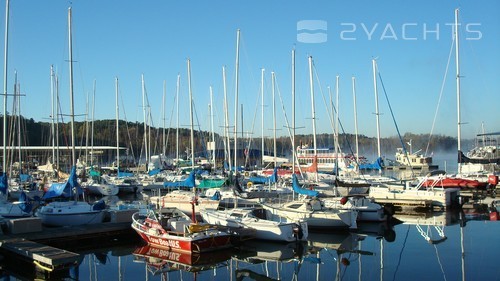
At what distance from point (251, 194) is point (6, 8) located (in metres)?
20.7

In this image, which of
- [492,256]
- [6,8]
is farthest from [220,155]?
[492,256]

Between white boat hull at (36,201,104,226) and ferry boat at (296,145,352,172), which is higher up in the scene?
ferry boat at (296,145,352,172)

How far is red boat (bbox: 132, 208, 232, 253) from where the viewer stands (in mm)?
22562

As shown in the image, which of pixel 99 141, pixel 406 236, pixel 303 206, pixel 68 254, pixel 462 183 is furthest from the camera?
pixel 99 141

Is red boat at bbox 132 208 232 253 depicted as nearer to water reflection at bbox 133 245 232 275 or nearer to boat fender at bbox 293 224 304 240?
water reflection at bbox 133 245 232 275

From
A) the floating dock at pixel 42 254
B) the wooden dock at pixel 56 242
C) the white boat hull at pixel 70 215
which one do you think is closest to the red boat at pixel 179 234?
the wooden dock at pixel 56 242

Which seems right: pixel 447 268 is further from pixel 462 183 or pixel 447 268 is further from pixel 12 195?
pixel 12 195

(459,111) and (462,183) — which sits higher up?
(459,111)

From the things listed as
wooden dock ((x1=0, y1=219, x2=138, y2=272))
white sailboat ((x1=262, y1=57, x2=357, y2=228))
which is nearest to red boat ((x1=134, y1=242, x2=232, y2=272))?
wooden dock ((x1=0, y1=219, x2=138, y2=272))

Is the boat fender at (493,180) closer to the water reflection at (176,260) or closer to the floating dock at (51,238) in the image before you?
the water reflection at (176,260)

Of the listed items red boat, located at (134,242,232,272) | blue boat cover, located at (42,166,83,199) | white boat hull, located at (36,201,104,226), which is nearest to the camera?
red boat, located at (134,242,232,272)

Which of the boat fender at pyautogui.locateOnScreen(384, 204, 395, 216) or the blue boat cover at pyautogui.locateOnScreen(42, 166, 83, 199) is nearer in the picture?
the blue boat cover at pyautogui.locateOnScreen(42, 166, 83, 199)

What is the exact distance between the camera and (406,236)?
88.9 ft

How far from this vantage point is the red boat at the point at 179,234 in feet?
74.0
